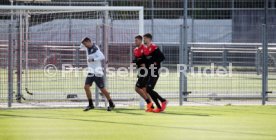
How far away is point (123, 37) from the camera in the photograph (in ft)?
54.1

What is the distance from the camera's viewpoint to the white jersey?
1511 cm

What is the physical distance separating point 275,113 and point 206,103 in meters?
3.17

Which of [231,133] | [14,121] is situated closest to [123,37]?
[14,121]

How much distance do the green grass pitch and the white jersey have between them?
3.10 ft

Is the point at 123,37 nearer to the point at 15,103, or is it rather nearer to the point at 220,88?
the point at 15,103

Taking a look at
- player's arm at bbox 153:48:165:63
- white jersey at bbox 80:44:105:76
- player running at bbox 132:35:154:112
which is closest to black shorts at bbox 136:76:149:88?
player running at bbox 132:35:154:112

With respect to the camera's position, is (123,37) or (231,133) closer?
(231,133)

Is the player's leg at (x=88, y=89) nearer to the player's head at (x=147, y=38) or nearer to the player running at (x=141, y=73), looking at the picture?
the player running at (x=141, y=73)

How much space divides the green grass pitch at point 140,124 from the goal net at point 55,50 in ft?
6.13

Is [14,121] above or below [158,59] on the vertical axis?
below

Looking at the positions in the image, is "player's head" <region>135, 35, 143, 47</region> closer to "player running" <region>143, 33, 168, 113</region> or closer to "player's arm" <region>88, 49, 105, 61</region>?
"player running" <region>143, 33, 168, 113</region>

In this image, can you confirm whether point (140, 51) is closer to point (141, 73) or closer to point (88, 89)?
point (141, 73)

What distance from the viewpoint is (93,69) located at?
50.2ft

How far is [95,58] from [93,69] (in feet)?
1.04
